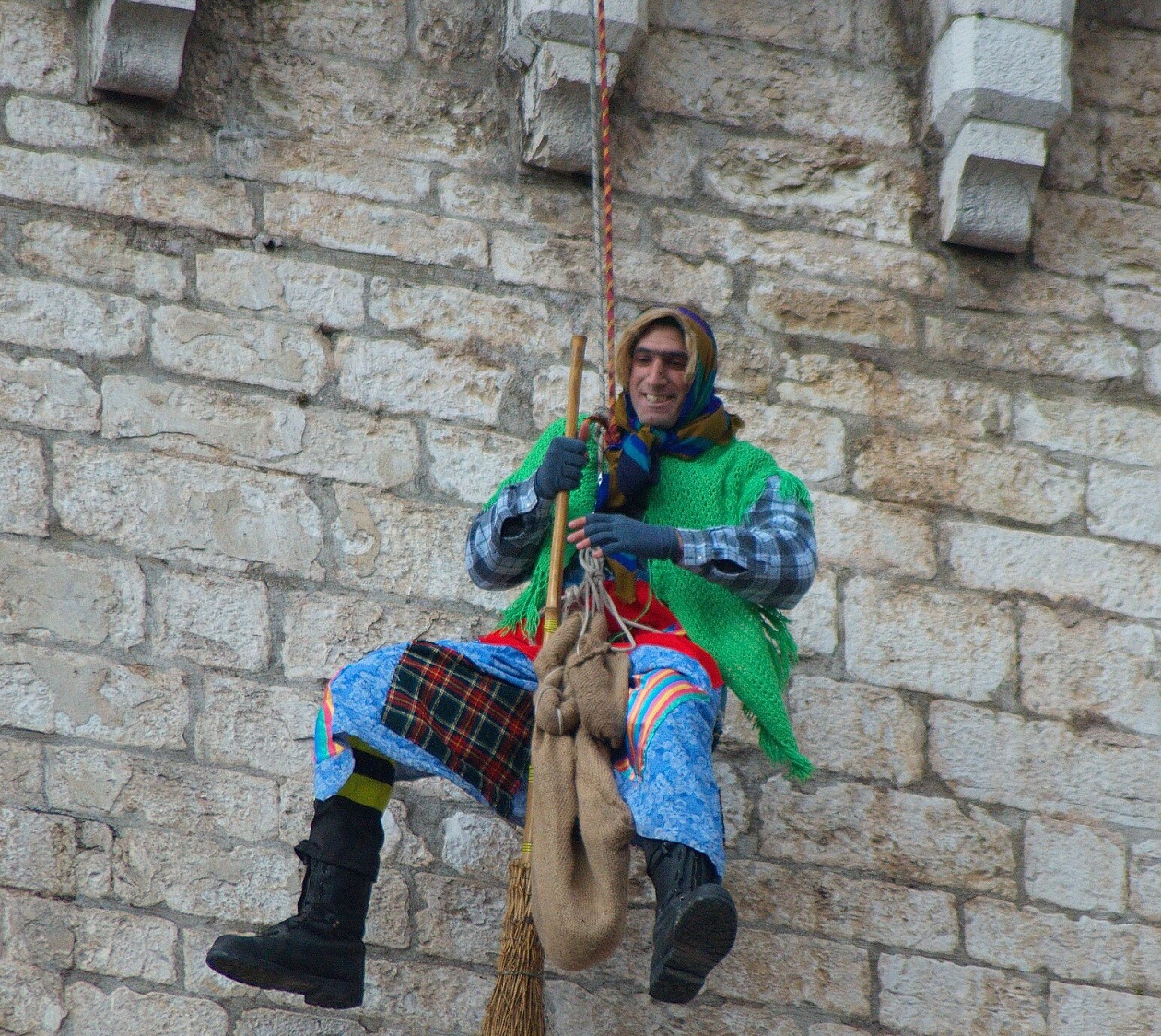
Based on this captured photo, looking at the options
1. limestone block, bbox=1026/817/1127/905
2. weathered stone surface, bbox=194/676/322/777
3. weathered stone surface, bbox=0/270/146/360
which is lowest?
limestone block, bbox=1026/817/1127/905

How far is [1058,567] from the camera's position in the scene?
4.71 m

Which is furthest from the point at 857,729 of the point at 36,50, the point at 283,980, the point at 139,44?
the point at 36,50

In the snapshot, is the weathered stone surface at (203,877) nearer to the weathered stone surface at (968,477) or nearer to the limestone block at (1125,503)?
the weathered stone surface at (968,477)

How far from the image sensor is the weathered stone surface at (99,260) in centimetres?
450

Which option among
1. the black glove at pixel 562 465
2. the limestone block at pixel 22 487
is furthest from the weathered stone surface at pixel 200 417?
the black glove at pixel 562 465

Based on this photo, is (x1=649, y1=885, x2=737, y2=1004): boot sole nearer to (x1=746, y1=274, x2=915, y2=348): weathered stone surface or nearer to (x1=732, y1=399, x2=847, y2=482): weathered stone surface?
(x1=732, y1=399, x2=847, y2=482): weathered stone surface

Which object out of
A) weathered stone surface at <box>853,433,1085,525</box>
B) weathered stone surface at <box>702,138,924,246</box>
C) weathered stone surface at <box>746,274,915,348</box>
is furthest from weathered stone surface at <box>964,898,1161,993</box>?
weathered stone surface at <box>702,138,924,246</box>

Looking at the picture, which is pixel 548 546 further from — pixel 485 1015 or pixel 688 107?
pixel 688 107

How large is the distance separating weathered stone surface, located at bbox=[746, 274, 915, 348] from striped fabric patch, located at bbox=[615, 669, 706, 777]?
1616 millimetres

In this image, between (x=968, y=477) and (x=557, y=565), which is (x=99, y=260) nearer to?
(x=557, y=565)

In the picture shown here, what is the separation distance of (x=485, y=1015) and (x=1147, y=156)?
10.0 feet

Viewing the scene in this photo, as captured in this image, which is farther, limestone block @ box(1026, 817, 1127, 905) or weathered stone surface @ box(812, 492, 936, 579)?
weathered stone surface @ box(812, 492, 936, 579)

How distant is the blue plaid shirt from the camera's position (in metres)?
3.54

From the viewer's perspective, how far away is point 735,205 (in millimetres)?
4922
